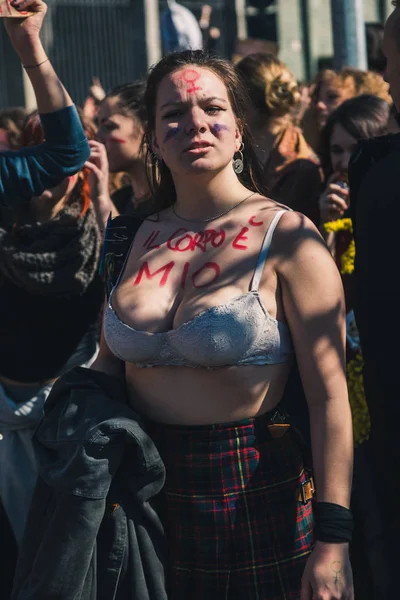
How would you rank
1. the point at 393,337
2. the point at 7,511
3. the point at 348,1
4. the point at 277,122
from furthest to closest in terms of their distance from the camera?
the point at 348,1 → the point at 277,122 → the point at 7,511 → the point at 393,337

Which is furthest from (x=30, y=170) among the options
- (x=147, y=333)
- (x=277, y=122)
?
(x=277, y=122)

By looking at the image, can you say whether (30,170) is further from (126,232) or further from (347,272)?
(347,272)

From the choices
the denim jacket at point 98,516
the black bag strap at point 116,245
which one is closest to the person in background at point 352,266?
the denim jacket at point 98,516

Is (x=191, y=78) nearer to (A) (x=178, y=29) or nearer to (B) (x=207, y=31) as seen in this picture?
(A) (x=178, y=29)

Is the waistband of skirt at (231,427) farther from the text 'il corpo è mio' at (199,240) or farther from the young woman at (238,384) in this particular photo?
the text 'il corpo è mio' at (199,240)

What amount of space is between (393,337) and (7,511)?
194 cm

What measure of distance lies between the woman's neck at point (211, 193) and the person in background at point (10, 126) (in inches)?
122

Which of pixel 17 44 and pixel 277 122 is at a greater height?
pixel 17 44

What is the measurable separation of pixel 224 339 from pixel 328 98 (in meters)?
3.47

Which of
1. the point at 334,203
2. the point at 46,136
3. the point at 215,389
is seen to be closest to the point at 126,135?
the point at 334,203

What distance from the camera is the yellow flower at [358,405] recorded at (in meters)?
3.62

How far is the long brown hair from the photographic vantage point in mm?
3053

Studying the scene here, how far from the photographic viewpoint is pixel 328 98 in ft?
19.0

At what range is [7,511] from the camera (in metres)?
3.83
